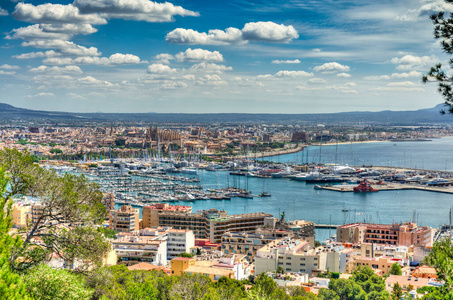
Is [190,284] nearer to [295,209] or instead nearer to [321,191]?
A: [295,209]

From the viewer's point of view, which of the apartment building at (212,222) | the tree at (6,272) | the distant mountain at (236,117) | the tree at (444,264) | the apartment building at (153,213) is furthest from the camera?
the distant mountain at (236,117)

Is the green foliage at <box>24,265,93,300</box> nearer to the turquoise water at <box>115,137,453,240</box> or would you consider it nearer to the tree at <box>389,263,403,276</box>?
the tree at <box>389,263,403,276</box>

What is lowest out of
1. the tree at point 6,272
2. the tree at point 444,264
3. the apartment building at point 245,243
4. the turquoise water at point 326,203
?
the turquoise water at point 326,203

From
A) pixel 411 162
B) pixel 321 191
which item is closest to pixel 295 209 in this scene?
pixel 321 191

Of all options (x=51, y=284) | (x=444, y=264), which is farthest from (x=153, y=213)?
(x=444, y=264)

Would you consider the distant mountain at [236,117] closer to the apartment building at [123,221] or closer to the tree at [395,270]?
the apartment building at [123,221]

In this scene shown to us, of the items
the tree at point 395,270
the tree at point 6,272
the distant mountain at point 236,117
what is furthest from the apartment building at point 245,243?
the distant mountain at point 236,117
